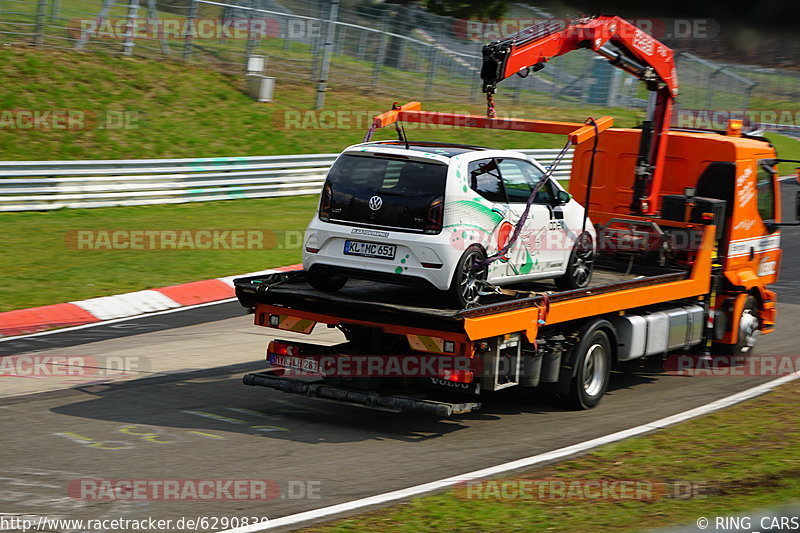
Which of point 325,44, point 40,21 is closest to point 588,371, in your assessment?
point 325,44

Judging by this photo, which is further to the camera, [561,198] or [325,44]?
[325,44]

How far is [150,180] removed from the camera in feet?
66.5

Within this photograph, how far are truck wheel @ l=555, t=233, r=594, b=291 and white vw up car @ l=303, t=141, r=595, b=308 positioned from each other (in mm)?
672

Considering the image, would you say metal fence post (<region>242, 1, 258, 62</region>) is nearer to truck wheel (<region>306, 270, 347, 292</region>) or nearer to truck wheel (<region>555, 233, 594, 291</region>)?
truck wheel (<region>555, 233, 594, 291</region>)

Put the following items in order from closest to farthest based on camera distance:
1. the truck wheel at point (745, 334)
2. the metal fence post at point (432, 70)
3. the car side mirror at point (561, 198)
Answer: the car side mirror at point (561, 198), the truck wheel at point (745, 334), the metal fence post at point (432, 70)

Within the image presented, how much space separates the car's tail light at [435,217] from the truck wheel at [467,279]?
33 cm

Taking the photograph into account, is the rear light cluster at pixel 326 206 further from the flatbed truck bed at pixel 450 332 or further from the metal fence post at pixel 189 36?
the metal fence post at pixel 189 36

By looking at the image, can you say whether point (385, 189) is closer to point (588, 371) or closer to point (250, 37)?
point (588, 371)

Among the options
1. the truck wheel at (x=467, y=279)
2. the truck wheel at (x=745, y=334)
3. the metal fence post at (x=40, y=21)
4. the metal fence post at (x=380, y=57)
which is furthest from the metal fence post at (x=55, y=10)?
the truck wheel at (x=467, y=279)

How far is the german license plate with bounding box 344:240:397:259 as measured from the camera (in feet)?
26.5

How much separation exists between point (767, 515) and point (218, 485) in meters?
4.19

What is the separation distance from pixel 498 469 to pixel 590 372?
2.58 metres

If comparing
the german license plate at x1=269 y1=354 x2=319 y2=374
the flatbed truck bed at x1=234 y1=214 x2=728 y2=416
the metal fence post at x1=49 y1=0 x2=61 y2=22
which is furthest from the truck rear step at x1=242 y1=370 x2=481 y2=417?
the metal fence post at x1=49 y1=0 x2=61 y2=22

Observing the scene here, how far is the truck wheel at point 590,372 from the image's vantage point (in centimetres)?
886
